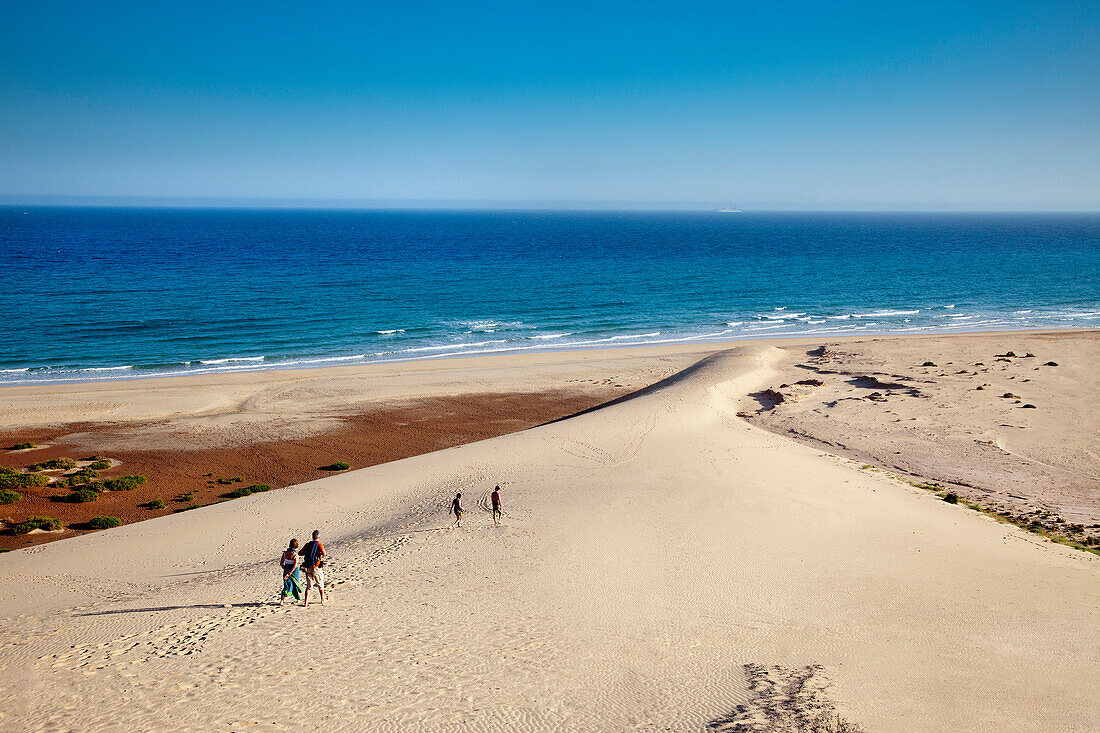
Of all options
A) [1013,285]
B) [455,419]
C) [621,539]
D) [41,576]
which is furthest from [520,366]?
[1013,285]

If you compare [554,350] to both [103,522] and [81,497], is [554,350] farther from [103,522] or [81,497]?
[103,522]

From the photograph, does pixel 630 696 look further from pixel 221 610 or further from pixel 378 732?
pixel 221 610

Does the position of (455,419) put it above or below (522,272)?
below

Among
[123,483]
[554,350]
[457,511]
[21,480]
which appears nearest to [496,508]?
[457,511]

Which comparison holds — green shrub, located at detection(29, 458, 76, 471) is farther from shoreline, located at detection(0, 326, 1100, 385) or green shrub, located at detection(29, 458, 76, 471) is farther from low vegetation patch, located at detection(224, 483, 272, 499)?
shoreline, located at detection(0, 326, 1100, 385)

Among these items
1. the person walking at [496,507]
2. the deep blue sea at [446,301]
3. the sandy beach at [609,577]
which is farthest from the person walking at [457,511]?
the deep blue sea at [446,301]

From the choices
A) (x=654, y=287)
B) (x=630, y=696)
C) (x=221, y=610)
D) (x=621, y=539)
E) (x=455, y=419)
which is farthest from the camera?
(x=654, y=287)

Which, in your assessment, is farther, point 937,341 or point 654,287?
point 654,287
